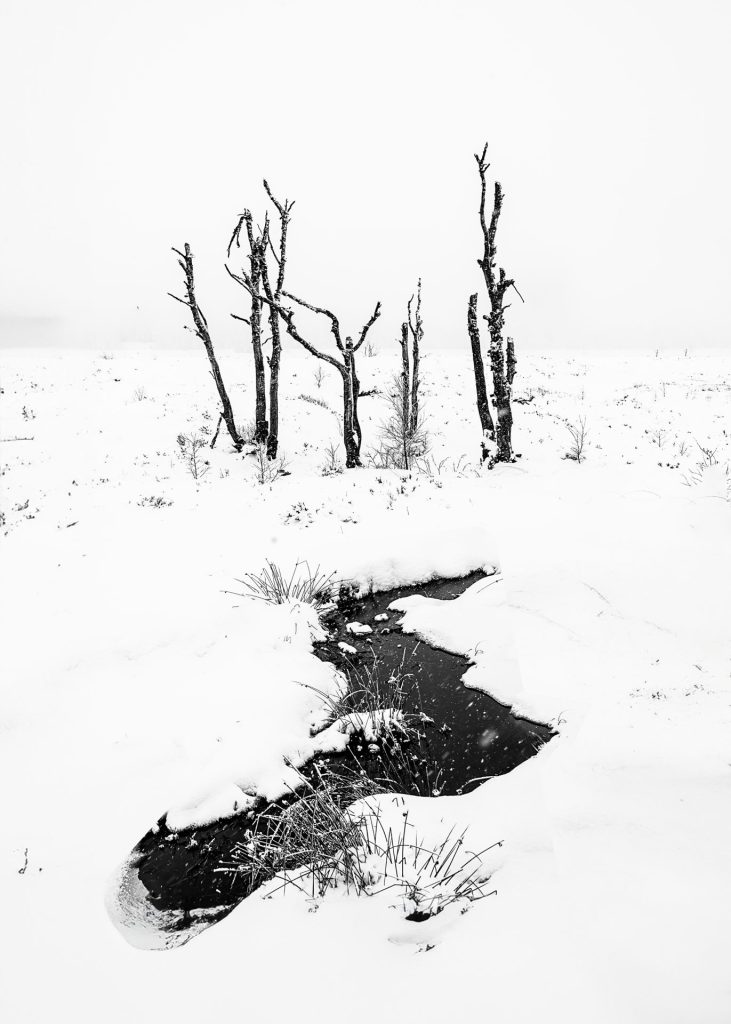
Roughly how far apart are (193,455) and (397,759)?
23.7 feet

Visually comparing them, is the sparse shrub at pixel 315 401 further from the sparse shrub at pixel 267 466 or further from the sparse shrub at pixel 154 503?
the sparse shrub at pixel 154 503

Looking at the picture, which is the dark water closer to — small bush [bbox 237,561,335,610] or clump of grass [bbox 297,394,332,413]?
small bush [bbox 237,561,335,610]

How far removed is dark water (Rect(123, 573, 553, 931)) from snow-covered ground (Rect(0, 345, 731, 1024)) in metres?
0.16

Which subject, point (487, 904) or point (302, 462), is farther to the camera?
point (302, 462)

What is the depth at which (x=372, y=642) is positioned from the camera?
5020mm

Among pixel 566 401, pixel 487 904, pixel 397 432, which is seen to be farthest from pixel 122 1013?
pixel 566 401

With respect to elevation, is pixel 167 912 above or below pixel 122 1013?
below

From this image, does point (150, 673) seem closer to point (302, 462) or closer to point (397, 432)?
point (302, 462)

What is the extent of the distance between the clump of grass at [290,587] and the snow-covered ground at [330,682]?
0.19 metres

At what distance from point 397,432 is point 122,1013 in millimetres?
10379

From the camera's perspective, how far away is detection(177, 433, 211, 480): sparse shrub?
935cm

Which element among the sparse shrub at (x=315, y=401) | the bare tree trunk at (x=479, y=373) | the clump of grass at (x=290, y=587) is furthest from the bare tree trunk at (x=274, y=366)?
the clump of grass at (x=290, y=587)

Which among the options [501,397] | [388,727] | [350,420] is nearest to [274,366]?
[350,420]

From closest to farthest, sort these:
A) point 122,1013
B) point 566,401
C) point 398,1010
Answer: point 398,1010 < point 122,1013 < point 566,401
